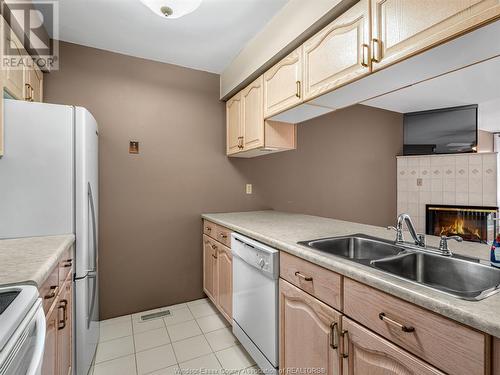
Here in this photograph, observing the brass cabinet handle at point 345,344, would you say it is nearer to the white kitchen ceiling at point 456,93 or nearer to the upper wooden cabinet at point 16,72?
the upper wooden cabinet at point 16,72

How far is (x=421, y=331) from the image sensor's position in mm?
780

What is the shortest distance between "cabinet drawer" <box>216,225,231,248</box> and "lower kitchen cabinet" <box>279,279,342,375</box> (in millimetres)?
756

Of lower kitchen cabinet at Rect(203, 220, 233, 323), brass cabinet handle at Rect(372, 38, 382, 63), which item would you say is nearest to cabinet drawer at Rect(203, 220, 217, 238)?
lower kitchen cabinet at Rect(203, 220, 233, 323)

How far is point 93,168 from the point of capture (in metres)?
1.83

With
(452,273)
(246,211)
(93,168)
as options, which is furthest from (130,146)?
(452,273)

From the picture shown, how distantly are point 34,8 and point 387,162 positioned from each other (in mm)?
4382

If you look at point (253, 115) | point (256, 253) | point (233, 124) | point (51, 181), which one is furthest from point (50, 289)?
point (233, 124)

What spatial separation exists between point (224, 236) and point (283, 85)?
127cm

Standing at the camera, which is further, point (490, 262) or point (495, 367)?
point (490, 262)

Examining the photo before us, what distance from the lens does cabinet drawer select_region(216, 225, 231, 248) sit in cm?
211

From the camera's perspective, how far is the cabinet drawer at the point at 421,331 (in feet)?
2.20

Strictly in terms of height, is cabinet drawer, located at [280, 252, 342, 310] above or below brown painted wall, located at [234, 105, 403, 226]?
below

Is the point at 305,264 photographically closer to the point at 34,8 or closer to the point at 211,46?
the point at 211,46

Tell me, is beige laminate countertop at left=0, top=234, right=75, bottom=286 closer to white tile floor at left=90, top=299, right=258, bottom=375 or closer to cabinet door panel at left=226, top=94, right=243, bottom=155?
white tile floor at left=90, top=299, right=258, bottom=375
